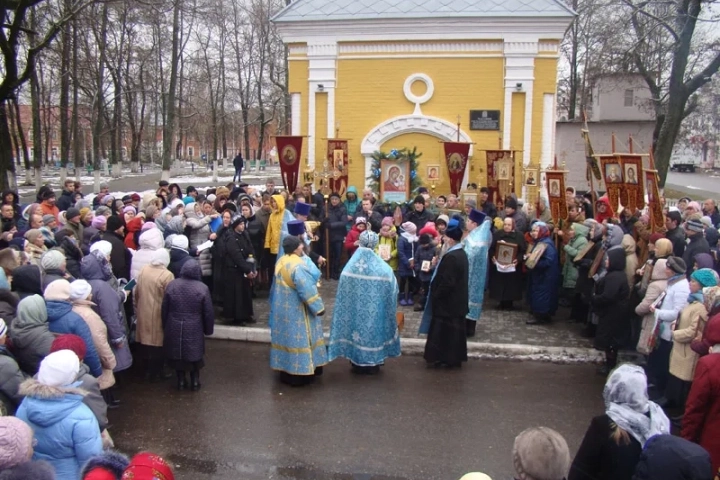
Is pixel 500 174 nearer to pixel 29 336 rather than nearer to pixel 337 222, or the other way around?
pixel 337 222

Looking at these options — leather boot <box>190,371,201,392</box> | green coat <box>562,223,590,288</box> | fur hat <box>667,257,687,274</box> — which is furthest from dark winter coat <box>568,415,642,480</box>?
green coat <box>562,223,590,288</box>

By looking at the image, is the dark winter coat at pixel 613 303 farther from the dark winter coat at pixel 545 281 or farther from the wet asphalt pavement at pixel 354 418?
the dark winter coat at pixel 545 281

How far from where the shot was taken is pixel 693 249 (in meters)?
8.38

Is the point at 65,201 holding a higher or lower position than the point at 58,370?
higher

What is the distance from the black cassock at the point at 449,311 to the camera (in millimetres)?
7516

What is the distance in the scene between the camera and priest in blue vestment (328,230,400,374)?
7.35m

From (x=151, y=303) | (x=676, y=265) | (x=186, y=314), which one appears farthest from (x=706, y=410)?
(x=151, y=303)

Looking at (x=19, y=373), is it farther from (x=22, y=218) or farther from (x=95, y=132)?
(x=95, y=132)

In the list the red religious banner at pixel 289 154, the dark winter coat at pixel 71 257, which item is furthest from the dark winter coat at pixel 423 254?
the red religious banner at pixel 289 154

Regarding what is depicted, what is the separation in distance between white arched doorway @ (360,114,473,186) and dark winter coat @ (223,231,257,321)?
8494 millimetres

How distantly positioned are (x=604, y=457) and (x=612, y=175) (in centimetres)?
733

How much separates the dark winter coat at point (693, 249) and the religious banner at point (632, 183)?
4.66ft

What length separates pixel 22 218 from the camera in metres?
10.5

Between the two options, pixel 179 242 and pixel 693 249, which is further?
pixel 693 249
